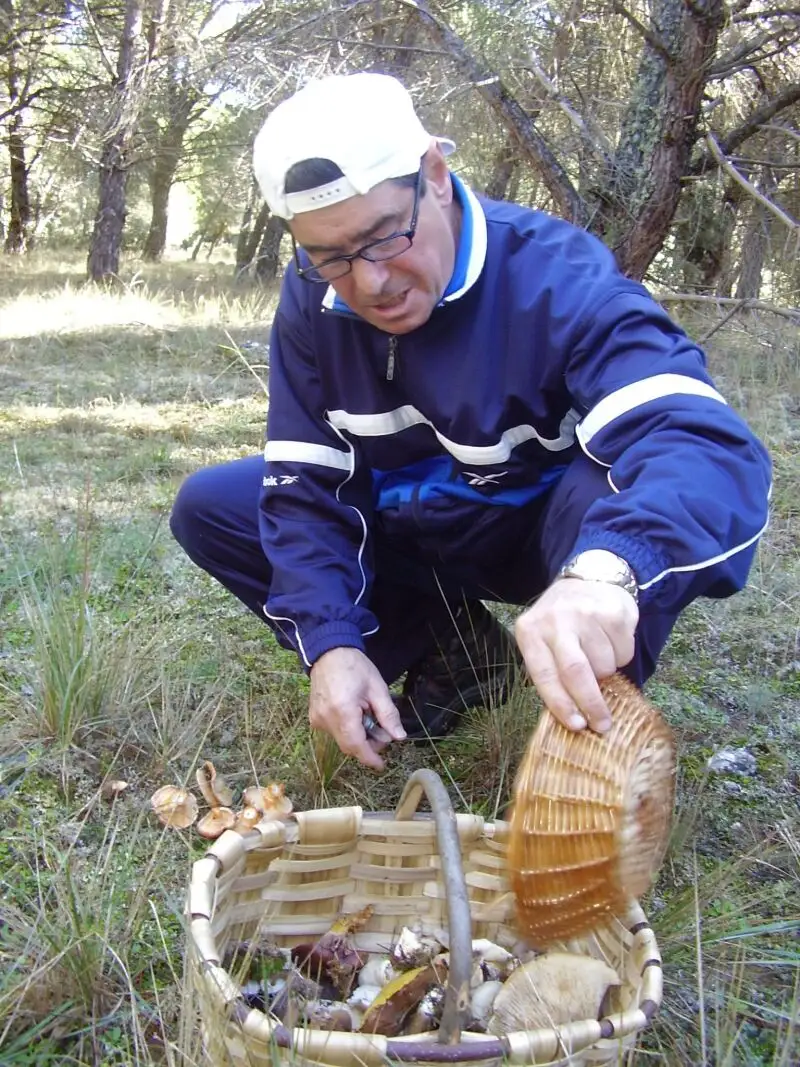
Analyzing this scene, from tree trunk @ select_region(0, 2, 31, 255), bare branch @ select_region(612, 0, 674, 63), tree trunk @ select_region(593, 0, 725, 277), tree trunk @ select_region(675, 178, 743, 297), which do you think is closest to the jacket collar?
bare branch @ select_region(612, 0, 674, 63)

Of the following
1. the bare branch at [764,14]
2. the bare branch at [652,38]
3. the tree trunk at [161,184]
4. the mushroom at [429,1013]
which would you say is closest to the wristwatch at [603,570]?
the mushroom at [429,1013]

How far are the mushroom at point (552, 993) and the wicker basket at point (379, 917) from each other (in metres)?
0.05

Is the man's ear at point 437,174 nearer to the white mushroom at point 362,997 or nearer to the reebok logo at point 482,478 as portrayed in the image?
the reebok logo at point 482,478

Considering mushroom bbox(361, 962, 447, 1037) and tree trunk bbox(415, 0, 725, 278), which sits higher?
tree trunk bbox(415, 0, 725, 278)

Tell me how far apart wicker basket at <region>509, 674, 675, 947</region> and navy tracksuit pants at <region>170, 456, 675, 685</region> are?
→ 812mm

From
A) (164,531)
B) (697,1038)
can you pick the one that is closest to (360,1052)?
(697,1038)

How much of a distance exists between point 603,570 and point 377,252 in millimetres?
720

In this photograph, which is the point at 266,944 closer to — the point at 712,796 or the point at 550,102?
the point at 712,796

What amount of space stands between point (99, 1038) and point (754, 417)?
13.9 feet

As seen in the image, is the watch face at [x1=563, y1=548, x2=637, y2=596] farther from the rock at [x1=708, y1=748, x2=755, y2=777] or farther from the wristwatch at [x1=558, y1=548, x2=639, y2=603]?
the rock at [x1=708, y1=748, x2=755, y2=777]

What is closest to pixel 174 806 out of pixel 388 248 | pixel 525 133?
pixel 388 248

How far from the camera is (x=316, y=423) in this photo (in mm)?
2018

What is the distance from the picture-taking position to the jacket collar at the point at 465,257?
177cm

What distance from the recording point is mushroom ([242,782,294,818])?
1.87 m
